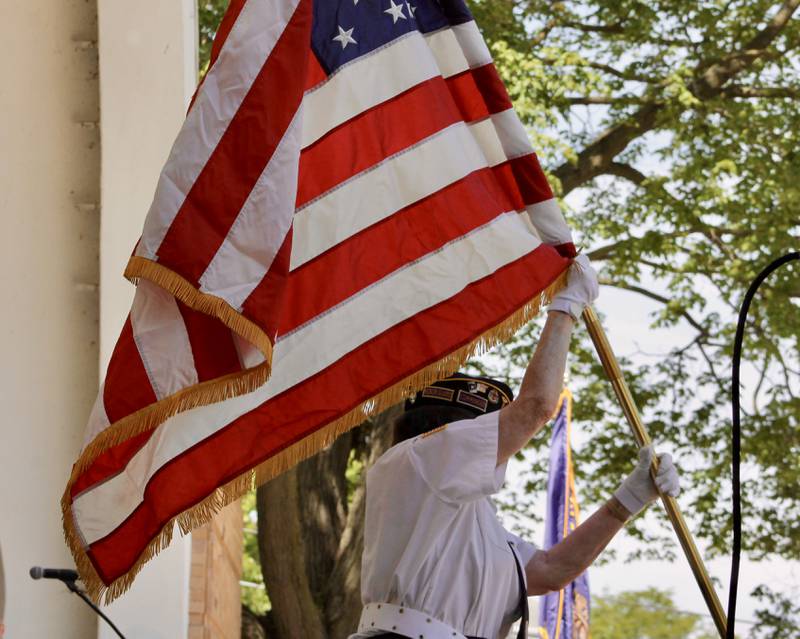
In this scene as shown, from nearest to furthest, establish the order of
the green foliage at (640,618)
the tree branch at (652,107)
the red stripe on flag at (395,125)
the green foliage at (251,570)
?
the red stripe on flag at (395,125)
the tree branch at (652,107)
the green foliage at (251,570)
the green foliage at (640,618)

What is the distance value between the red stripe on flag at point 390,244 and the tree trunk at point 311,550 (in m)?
5.36

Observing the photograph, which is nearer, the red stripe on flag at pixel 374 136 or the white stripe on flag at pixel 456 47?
the red stripe on flag at pixel 374 136

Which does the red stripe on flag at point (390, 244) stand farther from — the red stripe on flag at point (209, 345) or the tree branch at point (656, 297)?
the tree branch at point (656, 297)

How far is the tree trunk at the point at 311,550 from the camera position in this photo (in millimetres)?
8391

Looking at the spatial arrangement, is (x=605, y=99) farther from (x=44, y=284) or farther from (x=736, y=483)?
(x=736, y=483)

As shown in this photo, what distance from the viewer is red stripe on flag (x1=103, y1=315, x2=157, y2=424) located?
9.18 ft

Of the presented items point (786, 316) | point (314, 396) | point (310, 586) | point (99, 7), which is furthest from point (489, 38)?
point (314, 396)

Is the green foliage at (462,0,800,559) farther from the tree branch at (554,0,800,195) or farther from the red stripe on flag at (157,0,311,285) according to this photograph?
the red stripe on flag at (157,0,311,285)

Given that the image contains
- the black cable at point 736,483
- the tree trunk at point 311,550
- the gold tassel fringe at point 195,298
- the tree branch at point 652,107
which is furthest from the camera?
the tree branch at point 652,107

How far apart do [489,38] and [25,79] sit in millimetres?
5493

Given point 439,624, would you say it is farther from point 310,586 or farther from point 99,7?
point 310,586

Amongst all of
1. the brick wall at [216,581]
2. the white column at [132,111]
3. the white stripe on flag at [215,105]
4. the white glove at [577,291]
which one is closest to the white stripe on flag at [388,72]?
the white stripe on flag at [215,105]

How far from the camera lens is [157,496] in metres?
3.02

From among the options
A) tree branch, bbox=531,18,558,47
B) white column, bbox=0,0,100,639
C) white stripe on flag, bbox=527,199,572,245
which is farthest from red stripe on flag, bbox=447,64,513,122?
tree branch, bbox=531,18,558,47
